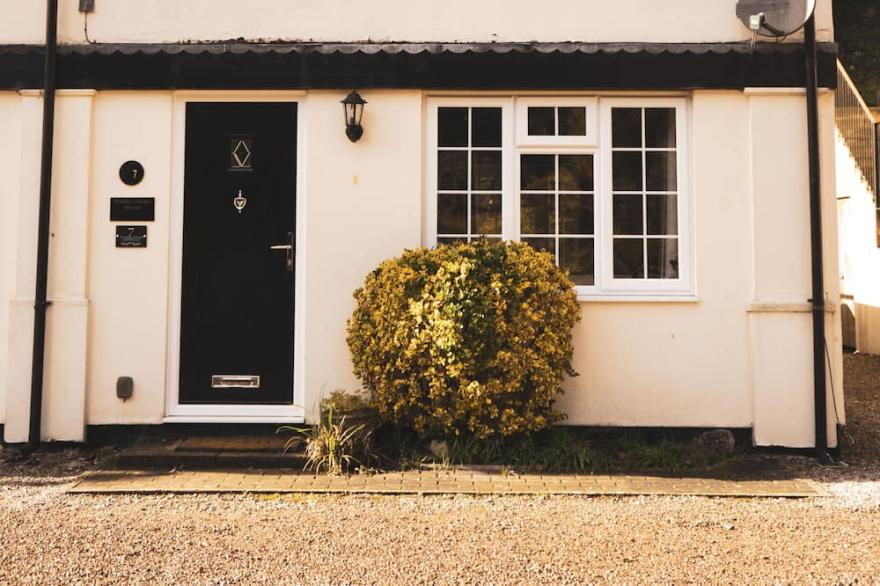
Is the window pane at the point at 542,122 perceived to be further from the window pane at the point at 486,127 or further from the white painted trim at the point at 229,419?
the white painted trim at the point at 229,419

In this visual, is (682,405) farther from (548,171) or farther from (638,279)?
(548,171)

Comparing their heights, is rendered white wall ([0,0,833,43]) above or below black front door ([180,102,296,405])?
above

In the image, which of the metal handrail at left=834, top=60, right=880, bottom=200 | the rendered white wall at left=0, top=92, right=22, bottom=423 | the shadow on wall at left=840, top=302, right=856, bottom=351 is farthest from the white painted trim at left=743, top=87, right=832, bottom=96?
the shadow on wall at left=840, top=302, right=856, bottom=351

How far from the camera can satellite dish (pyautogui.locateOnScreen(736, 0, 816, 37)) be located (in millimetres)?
5629

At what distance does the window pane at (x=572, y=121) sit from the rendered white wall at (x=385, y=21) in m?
0.57

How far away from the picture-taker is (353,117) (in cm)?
576

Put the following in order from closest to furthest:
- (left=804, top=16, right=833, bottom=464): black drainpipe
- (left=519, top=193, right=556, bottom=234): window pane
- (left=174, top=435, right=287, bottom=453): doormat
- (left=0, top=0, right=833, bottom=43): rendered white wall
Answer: (left=174, top=435, right=287, bottom=453): doormat < (left=804, top=16, right=833, bottom=464): black drainpipe < (left=0, top=0, right=833, bottom=43): rendered white wall < (left=519, top=193, right=556, bottom=234): window pane

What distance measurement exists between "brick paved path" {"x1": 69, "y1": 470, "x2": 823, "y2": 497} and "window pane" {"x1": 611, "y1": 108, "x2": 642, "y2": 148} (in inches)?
106

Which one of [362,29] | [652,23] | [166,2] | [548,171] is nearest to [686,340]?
[548,171]

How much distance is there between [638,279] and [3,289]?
5.13 metres

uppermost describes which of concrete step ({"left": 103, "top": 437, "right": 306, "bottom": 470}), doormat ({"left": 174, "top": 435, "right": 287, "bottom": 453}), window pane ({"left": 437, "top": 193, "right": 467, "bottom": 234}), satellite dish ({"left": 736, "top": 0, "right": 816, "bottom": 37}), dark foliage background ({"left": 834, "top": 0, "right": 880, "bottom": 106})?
dark foliage background ({"left": 834, "top": 0, "right": 880, "bottom": 106})

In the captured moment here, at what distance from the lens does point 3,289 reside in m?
5.84

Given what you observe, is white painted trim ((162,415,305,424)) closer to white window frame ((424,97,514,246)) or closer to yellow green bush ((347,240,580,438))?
yellow green bush ((347,240,580,438))

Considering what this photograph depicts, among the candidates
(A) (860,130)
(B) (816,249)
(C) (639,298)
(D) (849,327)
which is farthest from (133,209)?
(D) (849,327)
